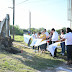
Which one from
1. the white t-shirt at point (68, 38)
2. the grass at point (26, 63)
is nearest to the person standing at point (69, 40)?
the white t-shirt at point (68, 38)

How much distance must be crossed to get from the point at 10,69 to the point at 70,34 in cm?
313

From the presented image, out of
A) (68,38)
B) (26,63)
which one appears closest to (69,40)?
(68,38)

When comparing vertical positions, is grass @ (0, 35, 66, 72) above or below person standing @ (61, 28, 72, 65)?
below

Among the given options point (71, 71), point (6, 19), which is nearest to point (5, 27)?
point (6, 19)

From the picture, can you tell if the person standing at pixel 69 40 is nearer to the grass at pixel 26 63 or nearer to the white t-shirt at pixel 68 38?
the white t-shirt at pixel 68 38

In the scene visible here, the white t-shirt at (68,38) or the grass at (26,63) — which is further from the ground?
the white t-shirt at (68,38)

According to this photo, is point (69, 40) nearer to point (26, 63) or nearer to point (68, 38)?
point (68, 38)

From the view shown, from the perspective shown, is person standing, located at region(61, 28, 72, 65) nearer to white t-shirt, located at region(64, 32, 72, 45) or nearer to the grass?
white t-shirt, located at region(64, 32, 72, 45)

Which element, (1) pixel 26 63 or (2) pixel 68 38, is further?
(1) pixel 26 63

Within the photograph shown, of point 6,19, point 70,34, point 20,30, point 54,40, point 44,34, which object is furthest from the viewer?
point 20,30

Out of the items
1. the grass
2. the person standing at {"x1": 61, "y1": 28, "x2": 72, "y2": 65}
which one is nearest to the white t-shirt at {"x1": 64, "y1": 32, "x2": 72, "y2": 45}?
the person standing at {"x1": 61, "y1": 28, "x2": 72, "y2": 65}

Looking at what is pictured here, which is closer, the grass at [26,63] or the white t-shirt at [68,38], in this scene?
the grass at [26,63]

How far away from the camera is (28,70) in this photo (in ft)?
15.6

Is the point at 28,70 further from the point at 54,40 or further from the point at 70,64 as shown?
the point at 54,40
